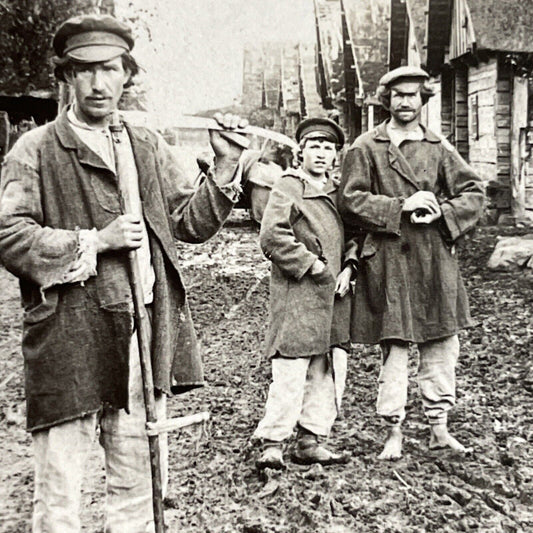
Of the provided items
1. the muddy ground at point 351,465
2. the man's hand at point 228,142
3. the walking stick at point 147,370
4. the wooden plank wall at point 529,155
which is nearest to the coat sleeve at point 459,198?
the muddy ground at point 351,465

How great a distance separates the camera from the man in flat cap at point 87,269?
2480 millimetres

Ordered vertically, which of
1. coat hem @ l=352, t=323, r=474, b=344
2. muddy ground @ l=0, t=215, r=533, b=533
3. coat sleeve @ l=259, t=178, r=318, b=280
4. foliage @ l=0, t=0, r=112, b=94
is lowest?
muddy ground @ l=0, t=215, r=533, b=533

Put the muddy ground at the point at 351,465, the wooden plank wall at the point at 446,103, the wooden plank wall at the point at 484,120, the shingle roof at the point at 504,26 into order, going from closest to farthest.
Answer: the muddy ground at the point at 351,465, the shingle roof at the point at 504,26, the wooden plank wall at the point at 484,120, the wooden plank wall at the point at 446,103

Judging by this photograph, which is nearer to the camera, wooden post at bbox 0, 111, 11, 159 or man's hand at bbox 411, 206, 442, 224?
man's hand at bbox 411, 206, 442, 224

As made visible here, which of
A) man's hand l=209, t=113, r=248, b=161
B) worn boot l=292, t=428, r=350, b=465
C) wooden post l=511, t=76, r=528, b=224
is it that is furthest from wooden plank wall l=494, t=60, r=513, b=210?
man's hand l=209, t=113, r=248, b=161

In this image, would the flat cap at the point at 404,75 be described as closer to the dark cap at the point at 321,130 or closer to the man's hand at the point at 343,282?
the dark cap at the point at 321,130

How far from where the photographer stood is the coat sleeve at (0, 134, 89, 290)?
7.95 ft

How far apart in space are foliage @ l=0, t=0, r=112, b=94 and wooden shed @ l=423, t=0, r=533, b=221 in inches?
243

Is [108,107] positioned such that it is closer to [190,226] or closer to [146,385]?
[190,226]

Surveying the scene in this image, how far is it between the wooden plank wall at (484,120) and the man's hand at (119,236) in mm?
11388

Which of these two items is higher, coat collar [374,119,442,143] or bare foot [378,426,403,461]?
coat collar [374,119,442,143]

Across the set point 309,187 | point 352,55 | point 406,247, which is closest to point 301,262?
point 309,187

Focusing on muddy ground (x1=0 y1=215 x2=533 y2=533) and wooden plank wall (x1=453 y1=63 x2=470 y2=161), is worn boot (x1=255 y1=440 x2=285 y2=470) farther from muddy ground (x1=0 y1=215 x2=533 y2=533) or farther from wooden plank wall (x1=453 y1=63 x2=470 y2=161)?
wooden plank wall (x1=453 y1=63 x2=470 y2=161)

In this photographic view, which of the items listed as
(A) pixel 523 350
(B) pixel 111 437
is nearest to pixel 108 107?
(B) pixel 111 437
